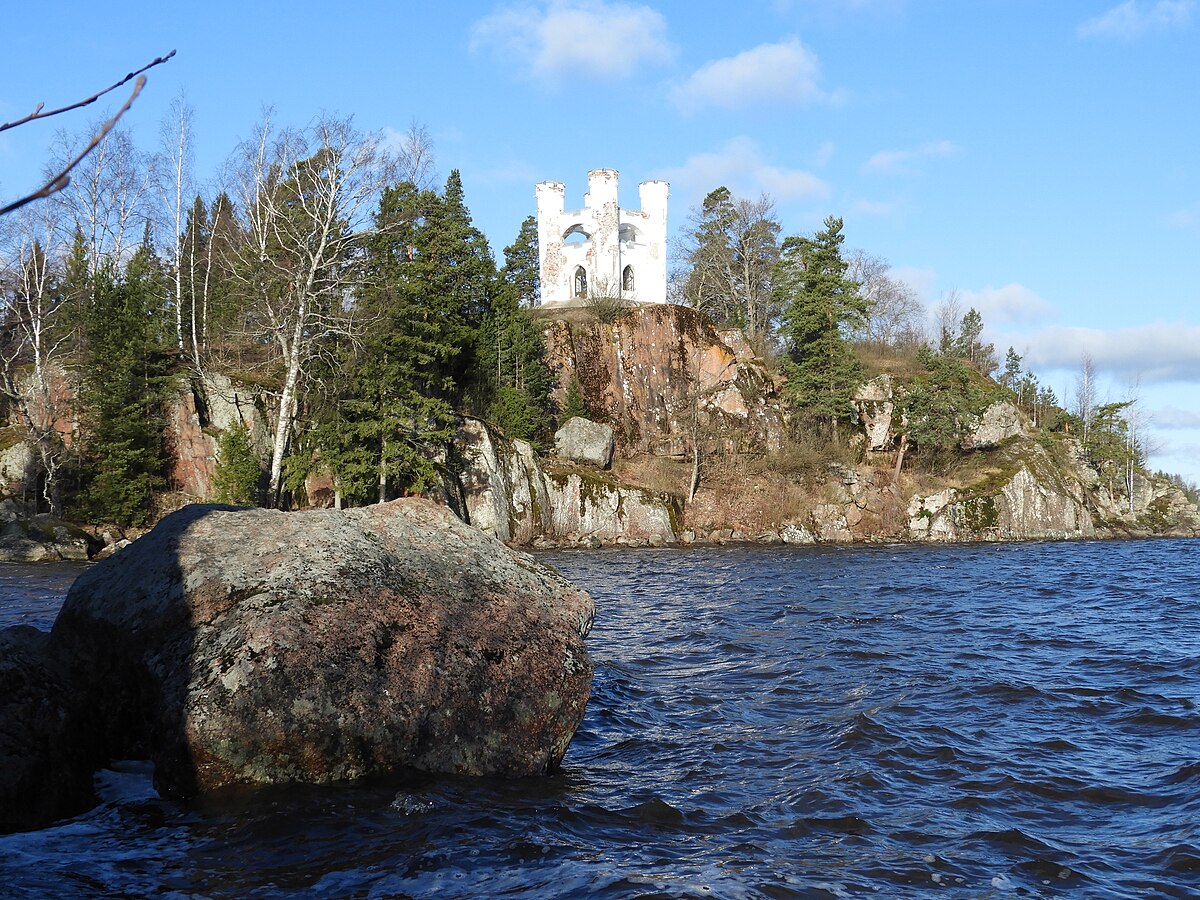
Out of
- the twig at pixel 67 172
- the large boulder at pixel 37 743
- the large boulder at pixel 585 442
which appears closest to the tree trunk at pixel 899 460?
the large boulder at pixel 585 442

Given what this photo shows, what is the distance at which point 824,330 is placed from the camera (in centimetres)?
5431

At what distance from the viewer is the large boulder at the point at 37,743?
5996 mm

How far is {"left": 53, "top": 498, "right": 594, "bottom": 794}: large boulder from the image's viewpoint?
6469 mm

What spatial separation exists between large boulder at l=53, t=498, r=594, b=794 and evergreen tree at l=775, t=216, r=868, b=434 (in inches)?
1862

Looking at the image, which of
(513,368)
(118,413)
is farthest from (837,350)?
(118,413)

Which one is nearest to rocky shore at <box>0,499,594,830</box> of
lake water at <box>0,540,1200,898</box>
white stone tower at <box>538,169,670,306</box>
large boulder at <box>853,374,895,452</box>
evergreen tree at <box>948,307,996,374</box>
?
lake water at <box>0,540,1200,898</box>

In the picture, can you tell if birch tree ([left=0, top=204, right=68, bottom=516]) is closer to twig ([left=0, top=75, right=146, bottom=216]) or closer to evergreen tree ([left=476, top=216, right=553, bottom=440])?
evergreen tree ([left=476, top=216, right=553, bottom=440])

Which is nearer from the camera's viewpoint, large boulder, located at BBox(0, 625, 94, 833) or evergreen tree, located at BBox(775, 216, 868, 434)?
large boulder, located at BBox(0, 625, 94, 833)

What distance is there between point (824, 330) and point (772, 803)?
50.1m

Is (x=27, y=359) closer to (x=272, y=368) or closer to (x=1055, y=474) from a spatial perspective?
(x=272, y=368)

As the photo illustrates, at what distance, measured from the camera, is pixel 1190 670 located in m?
11.5

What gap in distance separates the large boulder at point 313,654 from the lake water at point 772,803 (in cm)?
32

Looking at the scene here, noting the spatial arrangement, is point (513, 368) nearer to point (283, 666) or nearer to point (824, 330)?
point (824, 330)

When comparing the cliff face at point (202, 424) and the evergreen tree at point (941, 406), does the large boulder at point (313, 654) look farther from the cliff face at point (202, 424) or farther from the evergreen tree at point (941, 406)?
the evergreen tree at point (941, 406)
